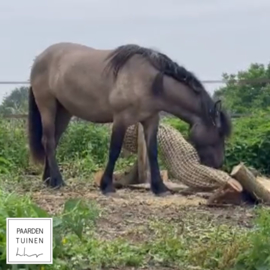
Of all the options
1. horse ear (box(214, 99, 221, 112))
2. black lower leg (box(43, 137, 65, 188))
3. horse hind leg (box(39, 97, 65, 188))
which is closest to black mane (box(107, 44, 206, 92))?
horse ear (box(214, 99, 221, 112))

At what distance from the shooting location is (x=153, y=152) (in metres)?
9.04

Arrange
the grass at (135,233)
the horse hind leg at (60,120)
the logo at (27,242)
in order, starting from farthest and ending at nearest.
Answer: the horse hind leg at (60,120), the grass at (135,233), the logo at (27,242)

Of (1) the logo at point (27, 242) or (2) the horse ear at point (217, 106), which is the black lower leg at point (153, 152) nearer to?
(2) the horse ear at point (217, 106)

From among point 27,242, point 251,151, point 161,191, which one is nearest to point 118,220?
point 161,191

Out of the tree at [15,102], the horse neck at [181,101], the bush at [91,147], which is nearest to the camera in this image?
the horse neck at [181,101]

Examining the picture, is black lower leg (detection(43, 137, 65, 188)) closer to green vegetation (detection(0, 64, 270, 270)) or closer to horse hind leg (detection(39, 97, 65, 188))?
horse hind leg (detection(39, 97, 65, 188))

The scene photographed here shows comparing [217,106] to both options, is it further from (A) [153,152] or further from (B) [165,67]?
(A) [153,152]

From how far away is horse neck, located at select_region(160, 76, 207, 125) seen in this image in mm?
9008

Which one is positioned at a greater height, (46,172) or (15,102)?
(15,102)

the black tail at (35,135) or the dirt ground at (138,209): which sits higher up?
the black tail at (35,135)

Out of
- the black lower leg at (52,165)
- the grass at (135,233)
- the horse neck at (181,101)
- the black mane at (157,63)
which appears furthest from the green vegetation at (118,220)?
the black mane at (157,63)

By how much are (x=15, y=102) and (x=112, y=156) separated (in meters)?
4.19

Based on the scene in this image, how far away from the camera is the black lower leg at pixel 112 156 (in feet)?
29.1

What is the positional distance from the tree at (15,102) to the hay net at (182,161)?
124 inches
